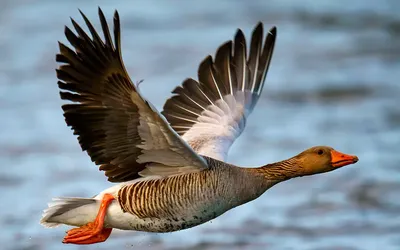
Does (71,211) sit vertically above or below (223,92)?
below

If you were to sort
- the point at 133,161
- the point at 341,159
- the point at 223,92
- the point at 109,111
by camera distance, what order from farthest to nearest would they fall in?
the point at 223,92
the point at 341,159
the point at 133,161
the point at 109,111

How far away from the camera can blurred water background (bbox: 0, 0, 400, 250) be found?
15.5 metres

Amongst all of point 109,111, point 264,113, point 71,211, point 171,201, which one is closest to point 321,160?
point 171,201

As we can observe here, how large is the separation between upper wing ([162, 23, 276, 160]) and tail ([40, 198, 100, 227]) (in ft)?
6.24

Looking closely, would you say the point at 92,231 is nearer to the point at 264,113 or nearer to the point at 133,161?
the point at 133,161

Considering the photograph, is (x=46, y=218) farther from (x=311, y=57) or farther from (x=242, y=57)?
(x=311, y=57)

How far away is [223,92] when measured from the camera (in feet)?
44.3

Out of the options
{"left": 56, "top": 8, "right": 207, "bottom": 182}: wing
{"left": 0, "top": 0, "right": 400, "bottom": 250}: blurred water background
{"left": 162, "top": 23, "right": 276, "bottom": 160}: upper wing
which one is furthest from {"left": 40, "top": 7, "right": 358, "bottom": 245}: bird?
{"left": 0, "top": 0, "right": 400, "bottom": 250}: blurred water background

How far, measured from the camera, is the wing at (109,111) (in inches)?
420

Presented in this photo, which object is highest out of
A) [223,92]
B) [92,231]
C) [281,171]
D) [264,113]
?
[264,113]

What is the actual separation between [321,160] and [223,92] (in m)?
1.99

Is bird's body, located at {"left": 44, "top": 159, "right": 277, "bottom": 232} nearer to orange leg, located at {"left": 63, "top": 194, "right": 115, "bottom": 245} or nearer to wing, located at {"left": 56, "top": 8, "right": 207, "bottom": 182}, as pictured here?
orange leg, located at {"left": 63, "top": 194, "right": 115, "bottom": 245}

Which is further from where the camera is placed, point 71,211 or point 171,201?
point 71,211

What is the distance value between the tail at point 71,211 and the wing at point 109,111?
1.49 ft
